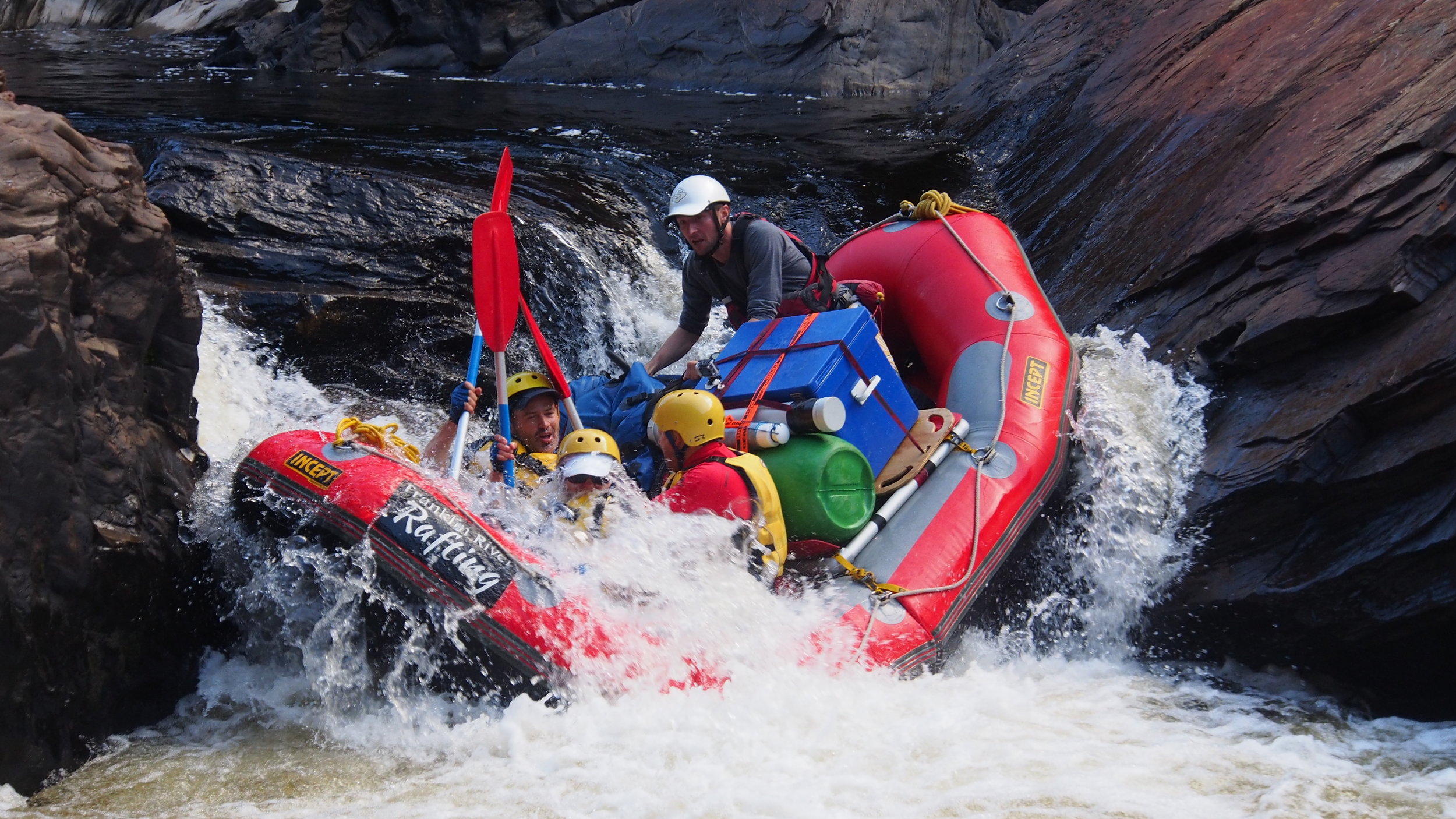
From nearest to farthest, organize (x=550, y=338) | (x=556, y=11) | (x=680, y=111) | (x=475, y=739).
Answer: (x=475, y=739) < (x=550, y=338) < (x=680, y=111) < (x=556, y=11)

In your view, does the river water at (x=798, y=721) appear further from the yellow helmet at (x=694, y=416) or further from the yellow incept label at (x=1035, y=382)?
the yellow helmet at (x=694, y=416)

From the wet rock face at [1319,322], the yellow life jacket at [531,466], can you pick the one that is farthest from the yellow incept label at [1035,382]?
the yellow life jacket at [531,466]

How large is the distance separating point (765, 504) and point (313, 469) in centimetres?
152

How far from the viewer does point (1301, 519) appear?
4.42m

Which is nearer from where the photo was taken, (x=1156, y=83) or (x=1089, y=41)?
(x=1156, y=83)

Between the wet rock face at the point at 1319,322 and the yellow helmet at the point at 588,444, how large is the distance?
7.67 feet

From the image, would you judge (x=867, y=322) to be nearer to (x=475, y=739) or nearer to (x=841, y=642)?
(x=841, y=642)

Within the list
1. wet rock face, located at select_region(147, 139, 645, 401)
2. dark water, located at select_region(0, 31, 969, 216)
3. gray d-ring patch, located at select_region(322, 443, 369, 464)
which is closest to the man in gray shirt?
wet rock face, located at select_region(147, 139, 645, 401)

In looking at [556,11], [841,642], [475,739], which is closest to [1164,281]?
[841,642]

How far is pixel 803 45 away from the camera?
14.5 metres

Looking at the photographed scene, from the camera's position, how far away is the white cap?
373 centimetres

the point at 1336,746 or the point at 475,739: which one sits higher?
the point at 475,739

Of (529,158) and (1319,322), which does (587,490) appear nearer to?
(1319,322)

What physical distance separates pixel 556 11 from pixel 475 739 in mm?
16349
